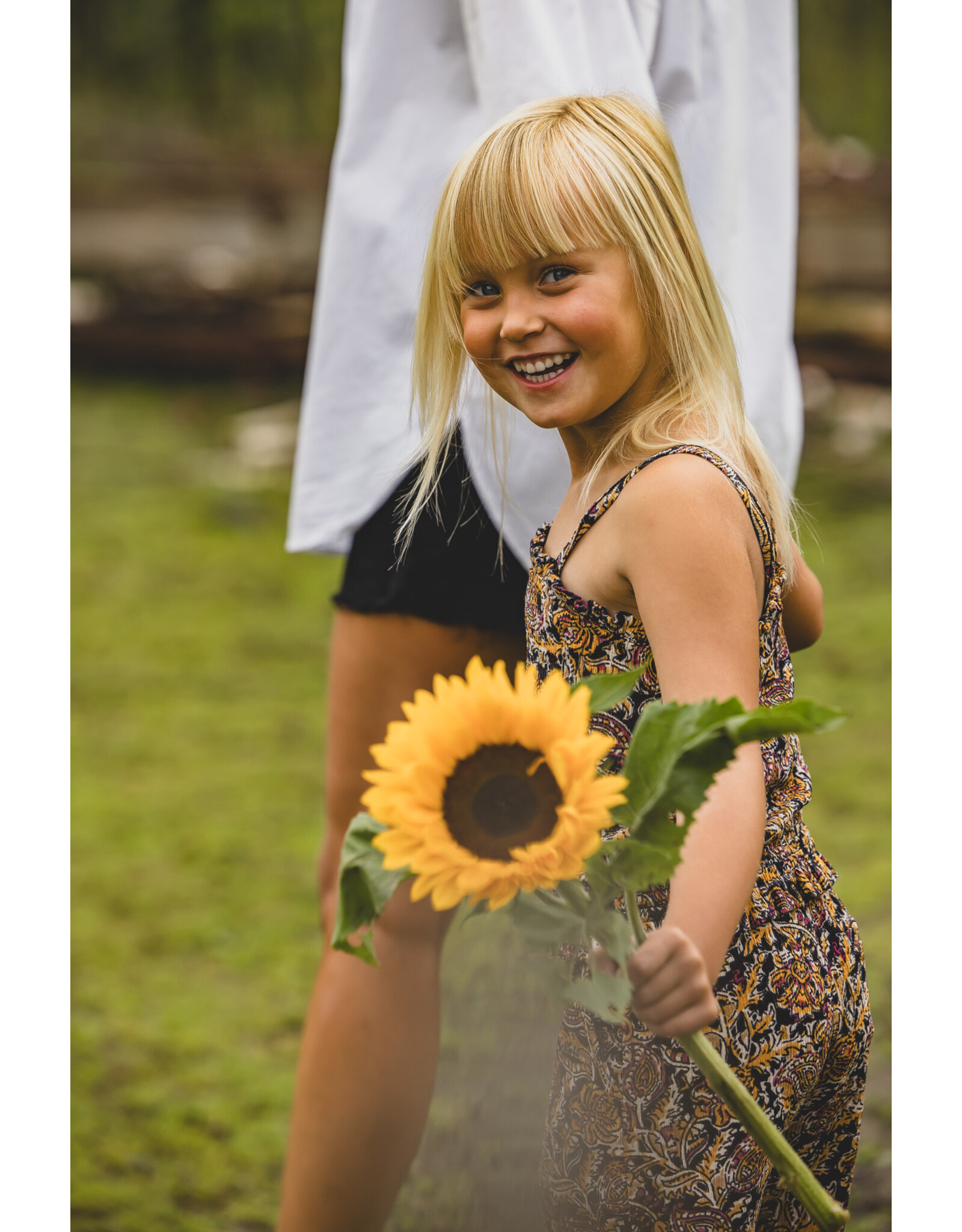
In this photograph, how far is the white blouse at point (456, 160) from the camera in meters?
0.96

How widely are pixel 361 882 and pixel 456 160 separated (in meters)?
0.68

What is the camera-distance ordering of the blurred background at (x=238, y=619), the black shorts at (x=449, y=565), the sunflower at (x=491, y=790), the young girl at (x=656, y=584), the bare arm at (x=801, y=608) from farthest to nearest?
the blurred background at (x=238, y=619) → the black shorts at (x=449, y=565) → the bare arm at (x=801, y=608) → the young girl at (x=656, y=584) → the sunflower at (x=491, y=790)

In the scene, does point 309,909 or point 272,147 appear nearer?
point 309,909

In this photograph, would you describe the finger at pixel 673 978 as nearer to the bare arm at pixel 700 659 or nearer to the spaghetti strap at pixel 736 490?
the bare arm at pixel 700 659

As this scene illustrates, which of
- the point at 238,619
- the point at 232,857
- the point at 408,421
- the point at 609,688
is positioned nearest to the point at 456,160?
the point at 408,421

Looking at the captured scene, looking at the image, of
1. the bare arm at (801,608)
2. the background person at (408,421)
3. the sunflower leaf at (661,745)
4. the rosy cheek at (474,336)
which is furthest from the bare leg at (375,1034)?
the sunflower leaf at (661,745)

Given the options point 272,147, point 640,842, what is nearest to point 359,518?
point 640,842

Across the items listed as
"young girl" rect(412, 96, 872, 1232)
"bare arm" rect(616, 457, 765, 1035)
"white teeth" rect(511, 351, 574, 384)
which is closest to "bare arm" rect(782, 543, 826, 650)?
"young girl" rect(412, 96, 872, 1232)

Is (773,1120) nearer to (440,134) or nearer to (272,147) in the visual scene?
(440,134)

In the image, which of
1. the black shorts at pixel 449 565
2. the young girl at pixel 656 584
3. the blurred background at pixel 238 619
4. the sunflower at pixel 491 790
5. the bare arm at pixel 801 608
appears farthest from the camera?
the blurred background at pixel 238 619

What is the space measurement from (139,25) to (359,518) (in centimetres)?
725

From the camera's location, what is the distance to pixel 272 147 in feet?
24.4

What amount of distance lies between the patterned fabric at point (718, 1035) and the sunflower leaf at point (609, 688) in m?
0.13

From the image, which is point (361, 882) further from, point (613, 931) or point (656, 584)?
point (656, 584)
